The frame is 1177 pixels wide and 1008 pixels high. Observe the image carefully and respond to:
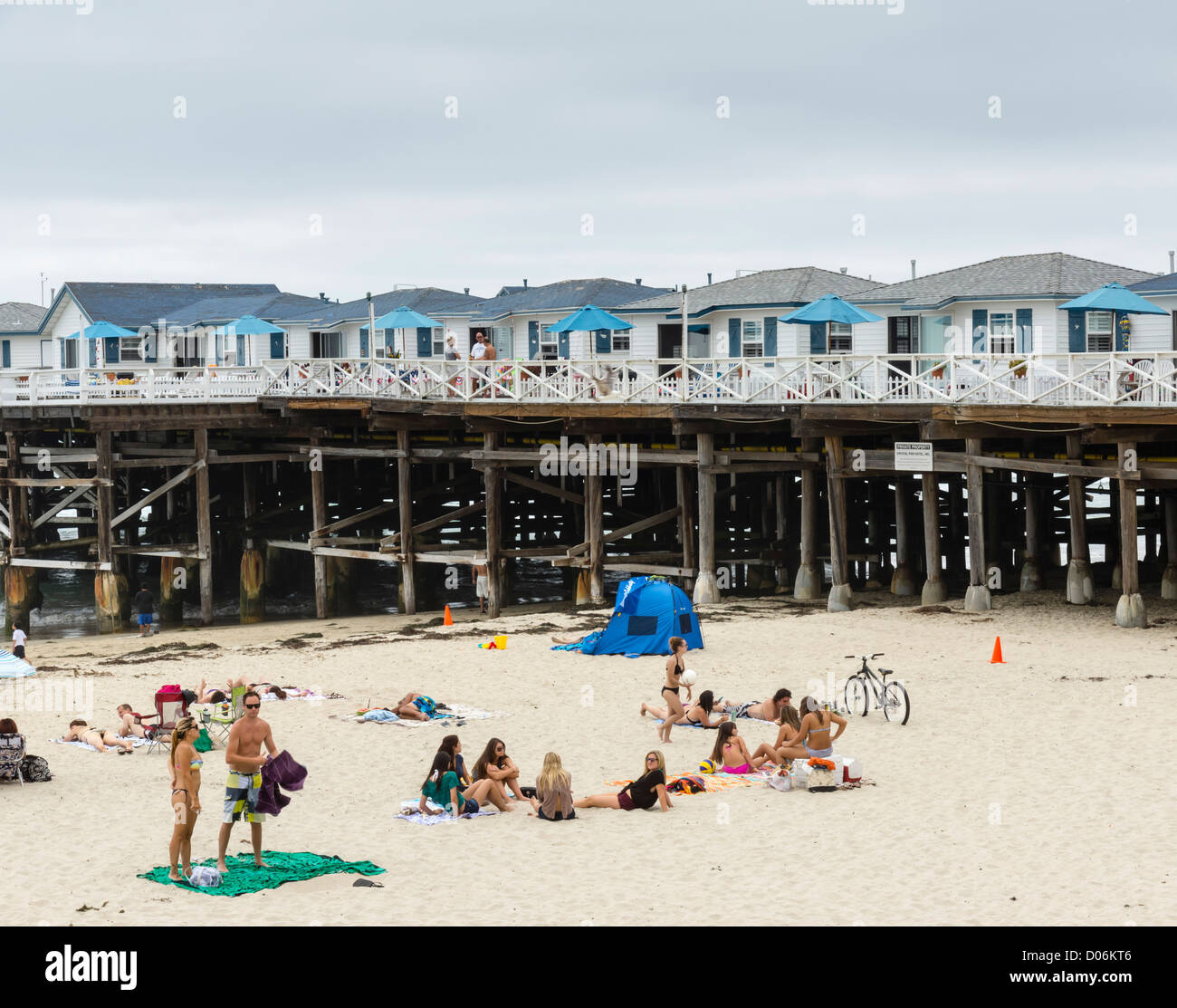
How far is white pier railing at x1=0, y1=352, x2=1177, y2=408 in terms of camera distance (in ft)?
76.4

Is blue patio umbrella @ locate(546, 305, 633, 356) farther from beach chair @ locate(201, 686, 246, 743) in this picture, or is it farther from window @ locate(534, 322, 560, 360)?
beach chair @ locate(201, 686, 246, 743)

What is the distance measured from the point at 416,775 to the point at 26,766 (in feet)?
12.4

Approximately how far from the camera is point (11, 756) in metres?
15.5

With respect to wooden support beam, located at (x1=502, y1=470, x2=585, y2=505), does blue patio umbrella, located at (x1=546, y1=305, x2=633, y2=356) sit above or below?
above

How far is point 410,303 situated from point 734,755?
93.1 feet

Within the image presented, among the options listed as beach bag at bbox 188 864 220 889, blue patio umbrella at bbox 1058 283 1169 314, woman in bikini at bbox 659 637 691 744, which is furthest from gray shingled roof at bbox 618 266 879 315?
beach bag at bbox 188 864 220 889

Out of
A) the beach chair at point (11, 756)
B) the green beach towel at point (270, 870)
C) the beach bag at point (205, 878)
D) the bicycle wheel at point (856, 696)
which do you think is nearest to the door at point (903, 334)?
the bicycle wheel at point (856, 696)

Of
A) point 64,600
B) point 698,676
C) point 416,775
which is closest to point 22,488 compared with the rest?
point 64,600

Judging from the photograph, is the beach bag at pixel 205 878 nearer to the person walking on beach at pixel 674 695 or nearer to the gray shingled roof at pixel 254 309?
the person walking on beach at pixel 674 695

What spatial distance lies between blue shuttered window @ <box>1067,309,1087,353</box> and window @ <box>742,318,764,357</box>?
684 centimetres

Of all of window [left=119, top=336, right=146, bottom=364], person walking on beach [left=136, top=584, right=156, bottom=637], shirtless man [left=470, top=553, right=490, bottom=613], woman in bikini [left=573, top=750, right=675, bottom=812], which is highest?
window [left=119, top=336, right=146, bottom=364]

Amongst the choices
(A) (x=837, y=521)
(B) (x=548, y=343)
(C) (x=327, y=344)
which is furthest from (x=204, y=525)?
(A) (x=837, y=521)
